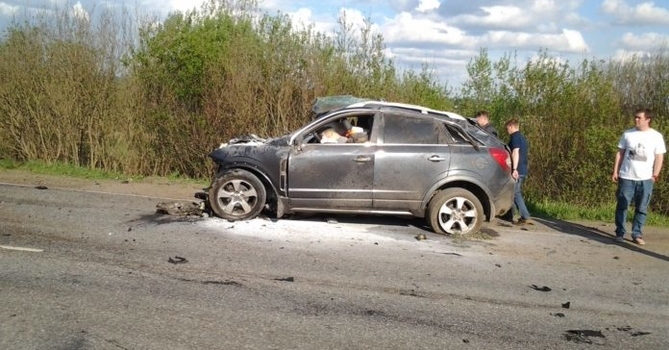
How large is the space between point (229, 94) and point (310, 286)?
8363 millimetres

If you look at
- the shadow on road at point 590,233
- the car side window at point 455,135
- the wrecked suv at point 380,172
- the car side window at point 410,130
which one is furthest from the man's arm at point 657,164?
the car side window at point 410,130

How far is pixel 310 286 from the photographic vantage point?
598 cm

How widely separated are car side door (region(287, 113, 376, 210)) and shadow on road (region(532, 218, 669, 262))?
11.5 ft

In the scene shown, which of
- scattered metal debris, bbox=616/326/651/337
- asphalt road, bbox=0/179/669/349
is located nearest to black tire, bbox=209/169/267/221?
asphalt road, bbox=0/179/669/349

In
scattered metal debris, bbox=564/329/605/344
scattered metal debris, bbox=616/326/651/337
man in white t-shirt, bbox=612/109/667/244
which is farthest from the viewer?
man in white t-shirt, bbox=612/109/667/244

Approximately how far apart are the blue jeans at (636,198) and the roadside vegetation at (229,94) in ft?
10.2

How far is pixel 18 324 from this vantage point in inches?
183

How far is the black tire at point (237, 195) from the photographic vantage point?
8.77m

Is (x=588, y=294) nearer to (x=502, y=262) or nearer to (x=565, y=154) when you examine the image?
(x=502, y=262)

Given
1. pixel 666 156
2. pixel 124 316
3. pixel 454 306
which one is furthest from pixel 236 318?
pixel 666 156

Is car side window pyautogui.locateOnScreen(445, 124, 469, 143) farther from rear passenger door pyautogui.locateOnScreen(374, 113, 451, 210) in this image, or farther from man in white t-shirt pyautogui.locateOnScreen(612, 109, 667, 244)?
man in white t-shirt pyautogui.locateOnScreen(612, 109, 667, 244)

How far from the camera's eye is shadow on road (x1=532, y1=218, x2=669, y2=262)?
27.5 feet

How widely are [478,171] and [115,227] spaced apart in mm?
5156

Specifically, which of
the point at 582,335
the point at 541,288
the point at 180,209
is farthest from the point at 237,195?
the point at 582,335
